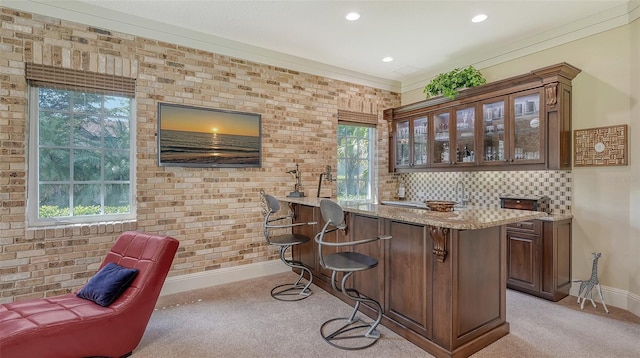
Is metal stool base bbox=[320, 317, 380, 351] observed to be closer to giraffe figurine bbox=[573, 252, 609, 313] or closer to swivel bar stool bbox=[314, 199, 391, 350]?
swivel bar stool bbox=[314, 199, 391, 350]

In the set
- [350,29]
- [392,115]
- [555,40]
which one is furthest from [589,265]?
[350,29]

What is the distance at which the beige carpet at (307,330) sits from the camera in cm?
223

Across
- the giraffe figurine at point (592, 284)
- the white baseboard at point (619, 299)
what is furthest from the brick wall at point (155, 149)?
the white baseboard at point (619, 299)

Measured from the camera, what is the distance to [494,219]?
1.98m

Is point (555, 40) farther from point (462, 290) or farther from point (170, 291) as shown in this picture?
point (170, 291)

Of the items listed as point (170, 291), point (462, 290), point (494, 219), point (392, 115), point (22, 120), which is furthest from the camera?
point (392, 115)

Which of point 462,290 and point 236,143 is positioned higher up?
point 236,143

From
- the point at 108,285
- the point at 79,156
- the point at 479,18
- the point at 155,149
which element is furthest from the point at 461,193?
the point at 79,156

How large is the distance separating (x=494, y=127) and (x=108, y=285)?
422 centimetres

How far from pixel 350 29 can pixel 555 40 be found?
232 cm

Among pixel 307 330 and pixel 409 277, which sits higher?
pixel 409 277

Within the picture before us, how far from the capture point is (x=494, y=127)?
3773 mm

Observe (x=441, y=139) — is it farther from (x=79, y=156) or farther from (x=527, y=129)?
(x=79, y=156)

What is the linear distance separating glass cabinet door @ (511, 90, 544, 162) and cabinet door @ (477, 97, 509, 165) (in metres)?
0.11
